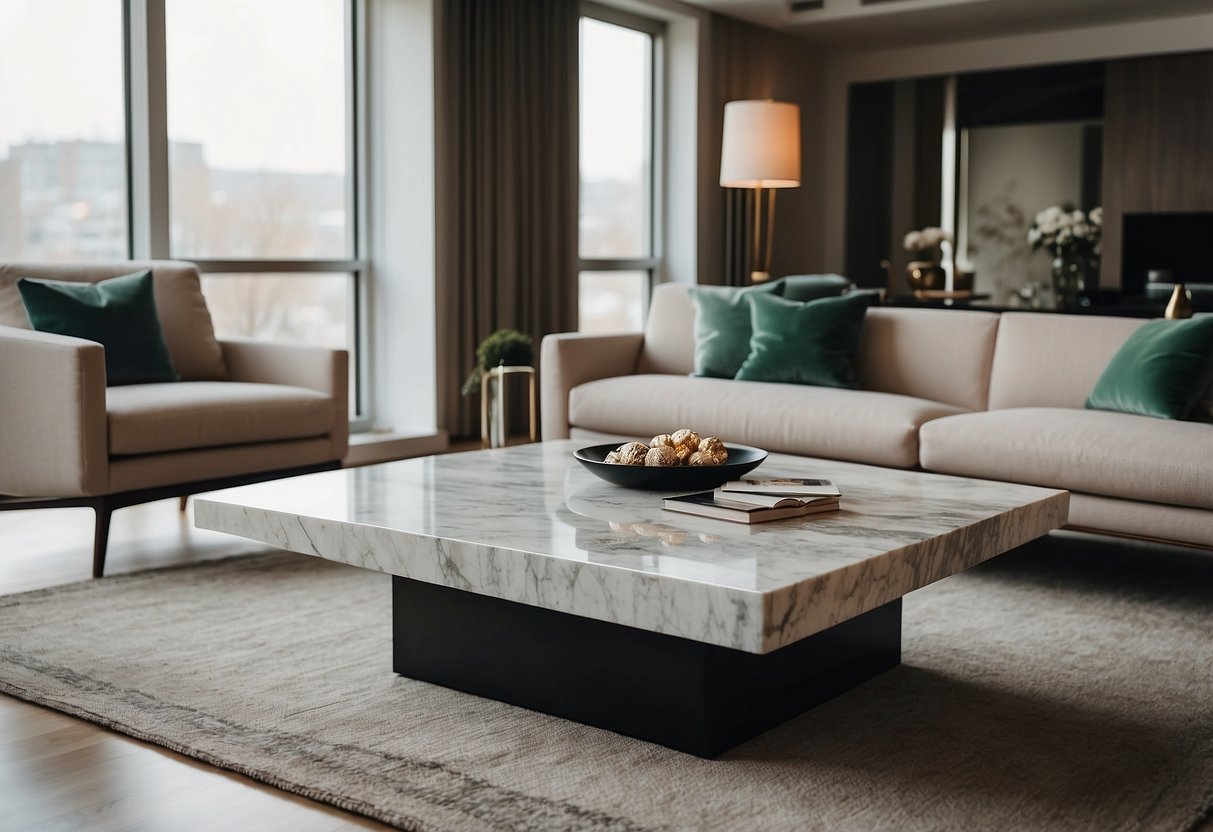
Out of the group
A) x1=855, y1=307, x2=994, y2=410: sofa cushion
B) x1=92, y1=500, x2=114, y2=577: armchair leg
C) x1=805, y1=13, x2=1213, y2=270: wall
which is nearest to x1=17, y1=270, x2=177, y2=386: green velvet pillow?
x1=92, y1=500, x2=114, y2=577: armchair leg

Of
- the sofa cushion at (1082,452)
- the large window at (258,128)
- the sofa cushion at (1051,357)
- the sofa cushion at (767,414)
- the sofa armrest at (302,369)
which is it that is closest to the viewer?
the sofa cushion at (1082,452)

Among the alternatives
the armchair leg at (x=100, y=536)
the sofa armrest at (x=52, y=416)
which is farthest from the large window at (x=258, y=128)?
the armchair leg at (x=100, y=536)

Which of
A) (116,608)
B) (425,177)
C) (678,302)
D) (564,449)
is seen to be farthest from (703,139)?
(116,608)

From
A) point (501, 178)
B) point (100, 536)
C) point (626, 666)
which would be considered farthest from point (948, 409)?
point (501, 178)

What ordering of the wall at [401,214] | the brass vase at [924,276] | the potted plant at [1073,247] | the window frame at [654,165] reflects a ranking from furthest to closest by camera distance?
the potted plant at [1073,247]
the window frame at [654,165]
the brass vase at [924,276]
the wall at [401,214]

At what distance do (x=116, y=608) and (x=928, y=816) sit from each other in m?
2.03

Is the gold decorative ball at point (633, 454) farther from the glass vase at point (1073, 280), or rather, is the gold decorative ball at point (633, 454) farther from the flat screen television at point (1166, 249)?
the flat screen television at point (1166, 249)

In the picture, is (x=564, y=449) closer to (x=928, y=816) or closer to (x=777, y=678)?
(x=777, y=678)

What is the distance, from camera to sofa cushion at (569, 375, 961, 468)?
3.63 m

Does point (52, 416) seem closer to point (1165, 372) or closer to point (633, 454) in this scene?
point (633, 454)

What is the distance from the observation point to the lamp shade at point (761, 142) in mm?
5723

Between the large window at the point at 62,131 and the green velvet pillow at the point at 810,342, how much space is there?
255cm

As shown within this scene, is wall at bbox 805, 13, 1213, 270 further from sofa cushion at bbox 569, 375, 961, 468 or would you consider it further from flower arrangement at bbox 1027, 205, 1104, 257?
sofa cushion at bbox 569, 375, 961, 468

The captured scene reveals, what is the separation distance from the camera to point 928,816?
6.03ft
